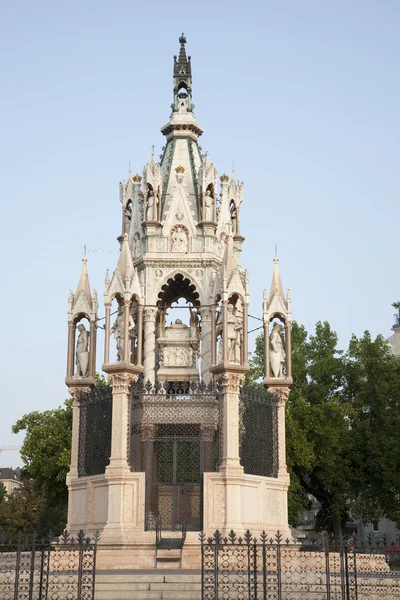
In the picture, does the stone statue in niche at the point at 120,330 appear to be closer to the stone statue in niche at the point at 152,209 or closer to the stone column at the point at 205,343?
the stone column at the point at 205,343

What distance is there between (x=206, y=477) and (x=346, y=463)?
1993 centimetres

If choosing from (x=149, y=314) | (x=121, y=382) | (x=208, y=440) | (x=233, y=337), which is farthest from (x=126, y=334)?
(x=208, y=440)

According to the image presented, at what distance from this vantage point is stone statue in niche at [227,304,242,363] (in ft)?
81.2

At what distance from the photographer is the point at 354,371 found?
4400cm

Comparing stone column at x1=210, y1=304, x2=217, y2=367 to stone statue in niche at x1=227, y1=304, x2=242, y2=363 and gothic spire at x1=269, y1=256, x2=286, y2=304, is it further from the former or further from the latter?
gothic spire at x1=269, y1=256, x2=286, y2=304

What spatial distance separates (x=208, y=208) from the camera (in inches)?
1070

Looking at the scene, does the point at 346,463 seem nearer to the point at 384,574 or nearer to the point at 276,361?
the point at 276,361

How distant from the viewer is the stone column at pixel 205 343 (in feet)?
85.9

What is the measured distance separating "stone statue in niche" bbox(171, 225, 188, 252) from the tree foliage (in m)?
15.0

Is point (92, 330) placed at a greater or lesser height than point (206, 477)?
greater

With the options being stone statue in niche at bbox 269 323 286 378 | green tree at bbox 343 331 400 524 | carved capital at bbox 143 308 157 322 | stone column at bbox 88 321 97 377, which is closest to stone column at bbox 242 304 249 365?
stone statue in niche at bbox 269 323 286 378

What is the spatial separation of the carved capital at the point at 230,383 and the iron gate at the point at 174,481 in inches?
60.6

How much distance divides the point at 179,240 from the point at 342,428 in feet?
59.5

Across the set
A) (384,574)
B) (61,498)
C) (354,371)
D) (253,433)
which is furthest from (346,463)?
(384,574)
